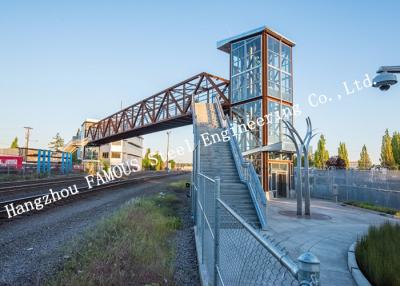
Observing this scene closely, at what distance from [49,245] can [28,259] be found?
1.14 m

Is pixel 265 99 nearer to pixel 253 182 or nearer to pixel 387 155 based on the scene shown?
pixel 253 182

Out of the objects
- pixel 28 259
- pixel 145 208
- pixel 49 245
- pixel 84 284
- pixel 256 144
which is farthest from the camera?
pixel 256 144

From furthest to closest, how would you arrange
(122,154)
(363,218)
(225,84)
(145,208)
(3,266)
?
(122,154)
(225,84)
(363,218)
(145,208)
(3,266)

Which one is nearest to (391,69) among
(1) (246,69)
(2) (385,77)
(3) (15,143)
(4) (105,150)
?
(2) (385,77)

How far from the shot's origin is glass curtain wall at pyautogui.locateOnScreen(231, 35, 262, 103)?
78.4ft

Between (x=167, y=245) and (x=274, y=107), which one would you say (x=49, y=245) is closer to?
(x=167, y=245)

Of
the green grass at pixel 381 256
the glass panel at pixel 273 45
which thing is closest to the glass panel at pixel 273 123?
the glass panel at pixel 273 45

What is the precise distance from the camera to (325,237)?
9414mm

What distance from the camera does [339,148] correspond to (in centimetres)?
7050

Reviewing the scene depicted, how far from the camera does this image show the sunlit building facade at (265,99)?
22781mm

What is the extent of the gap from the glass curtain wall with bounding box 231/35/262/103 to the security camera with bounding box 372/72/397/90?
1634 cm

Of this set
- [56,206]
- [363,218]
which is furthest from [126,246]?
[363,218]

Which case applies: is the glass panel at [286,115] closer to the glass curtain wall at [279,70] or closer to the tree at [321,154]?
the glass curtain wall at [279,70]

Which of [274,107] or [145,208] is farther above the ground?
[274,107]
